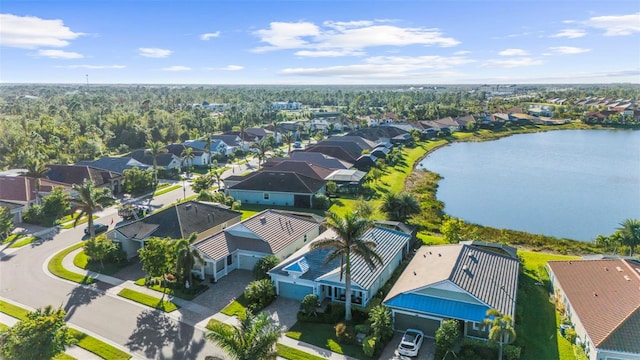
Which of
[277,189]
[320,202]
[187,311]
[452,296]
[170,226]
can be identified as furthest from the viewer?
[277,189]

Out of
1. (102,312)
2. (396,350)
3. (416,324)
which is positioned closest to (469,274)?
(416,324)

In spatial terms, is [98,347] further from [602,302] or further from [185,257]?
[602,302]

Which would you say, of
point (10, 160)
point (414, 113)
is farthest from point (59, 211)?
point (414, 113)

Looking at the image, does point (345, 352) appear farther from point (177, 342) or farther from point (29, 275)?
point (29, 275)

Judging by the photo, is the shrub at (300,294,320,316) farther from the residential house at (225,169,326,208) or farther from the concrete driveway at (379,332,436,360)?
the residential house at (225,169,326,208)

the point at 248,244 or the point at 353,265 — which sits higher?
the point at 353,265

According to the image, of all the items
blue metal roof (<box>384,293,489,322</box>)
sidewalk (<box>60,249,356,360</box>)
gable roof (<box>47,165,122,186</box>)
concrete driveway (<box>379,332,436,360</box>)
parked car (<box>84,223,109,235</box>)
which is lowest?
concrete driveway (<box>379,332,436,360</box>)

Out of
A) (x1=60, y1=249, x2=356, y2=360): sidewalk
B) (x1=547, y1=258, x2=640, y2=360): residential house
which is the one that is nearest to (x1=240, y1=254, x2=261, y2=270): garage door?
(x1=60, y1=249, x2=356, y2=360): sidewalk
